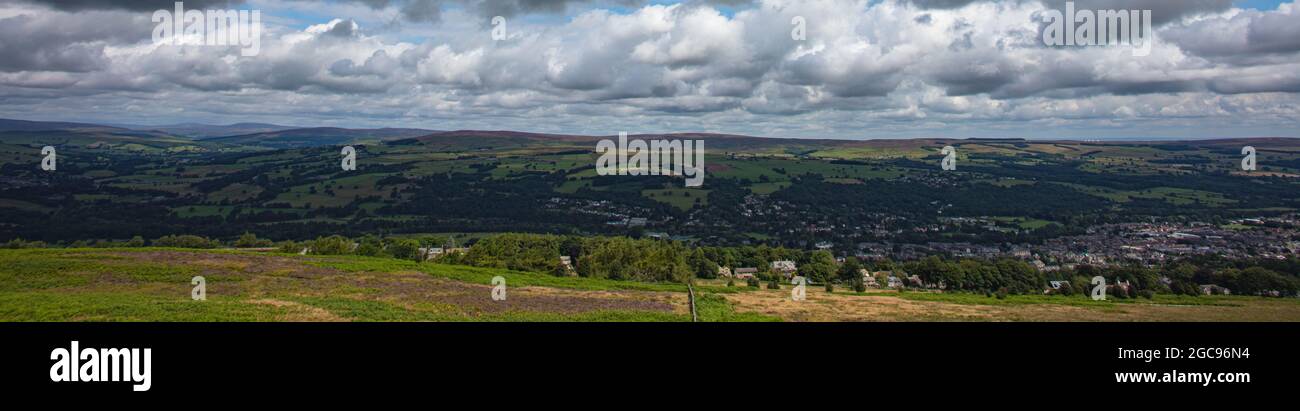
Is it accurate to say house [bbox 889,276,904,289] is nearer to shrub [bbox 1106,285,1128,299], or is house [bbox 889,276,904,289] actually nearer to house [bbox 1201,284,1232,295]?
shrub [bbox 1106,285,1128,299]

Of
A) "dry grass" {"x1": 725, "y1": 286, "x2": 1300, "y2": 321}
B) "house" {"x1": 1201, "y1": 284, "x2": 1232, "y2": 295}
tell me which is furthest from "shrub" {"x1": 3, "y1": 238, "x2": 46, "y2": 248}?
"house" {"x1": 1201, "y1": 284, "x2": 1232, "y2": 295}

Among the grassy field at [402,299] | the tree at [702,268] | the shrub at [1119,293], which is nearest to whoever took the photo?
the grassy field at [402,299]

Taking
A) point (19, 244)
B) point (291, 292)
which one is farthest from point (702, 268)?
point (19, 244)

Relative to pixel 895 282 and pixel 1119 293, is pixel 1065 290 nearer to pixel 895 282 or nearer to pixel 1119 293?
pixel 1119 293

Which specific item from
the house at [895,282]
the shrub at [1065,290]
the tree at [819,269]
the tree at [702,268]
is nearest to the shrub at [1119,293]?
the shrub at [1065,290]

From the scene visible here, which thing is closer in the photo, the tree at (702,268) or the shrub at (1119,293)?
the shrub at (1119,293)

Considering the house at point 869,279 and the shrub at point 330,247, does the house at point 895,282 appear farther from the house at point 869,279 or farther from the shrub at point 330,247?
the shrub at point 330,247
